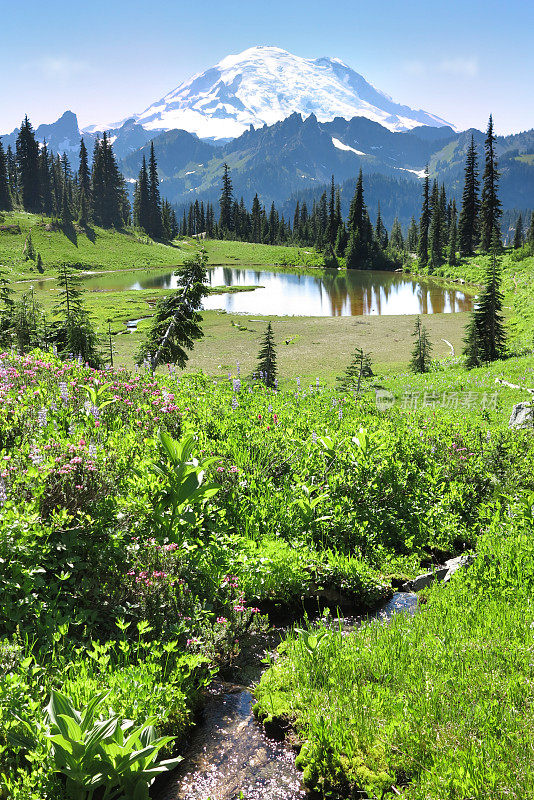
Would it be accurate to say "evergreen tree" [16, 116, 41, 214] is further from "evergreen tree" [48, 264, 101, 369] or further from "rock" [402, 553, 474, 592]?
"rock" [402, 553, 474, 592]

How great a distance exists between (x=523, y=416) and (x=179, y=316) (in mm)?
9891

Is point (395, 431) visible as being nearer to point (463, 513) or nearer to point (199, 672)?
point (463, 513)

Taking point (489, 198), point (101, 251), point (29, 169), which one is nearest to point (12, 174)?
point (29, 169)

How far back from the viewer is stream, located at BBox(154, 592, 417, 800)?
4180 millimetres

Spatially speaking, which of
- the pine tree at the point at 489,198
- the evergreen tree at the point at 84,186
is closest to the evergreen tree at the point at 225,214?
the evergreen tree at the point at 84,186

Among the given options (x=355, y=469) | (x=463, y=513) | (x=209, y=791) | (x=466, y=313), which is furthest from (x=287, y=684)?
(x=466, y=313)

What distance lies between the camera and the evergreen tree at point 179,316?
16.0m

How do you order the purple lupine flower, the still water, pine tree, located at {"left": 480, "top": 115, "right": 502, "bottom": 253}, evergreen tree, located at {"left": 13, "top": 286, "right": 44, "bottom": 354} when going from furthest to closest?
pine tree, located at {"left": 480, "top": 115, "right": 502, "bottom": 253} → the still water → evergreen tree, located at {"left": 13, "top": 286, "right": 44, "bottom": 354} → the purple lupine flower

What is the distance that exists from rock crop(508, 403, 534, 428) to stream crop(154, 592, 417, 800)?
27.4ft

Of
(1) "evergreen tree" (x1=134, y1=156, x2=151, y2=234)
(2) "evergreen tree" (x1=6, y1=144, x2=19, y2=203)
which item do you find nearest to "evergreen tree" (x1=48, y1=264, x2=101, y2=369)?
(2) "evergreen tree" (x1=6, y1=144, x2=19, y2=203)

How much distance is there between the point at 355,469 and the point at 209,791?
16.3 ft

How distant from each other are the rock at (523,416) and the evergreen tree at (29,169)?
130462 millimetres

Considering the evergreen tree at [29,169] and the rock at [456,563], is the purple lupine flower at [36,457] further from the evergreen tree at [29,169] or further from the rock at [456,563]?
the evergreen tree at [29,169]

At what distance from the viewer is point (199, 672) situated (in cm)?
519
